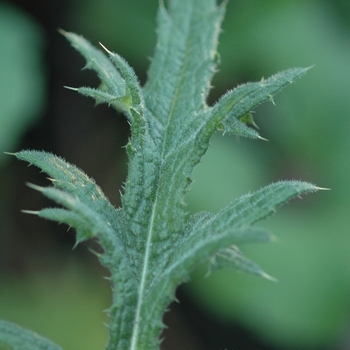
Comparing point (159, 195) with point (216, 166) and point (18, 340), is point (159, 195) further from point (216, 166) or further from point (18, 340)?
point (216, 166)

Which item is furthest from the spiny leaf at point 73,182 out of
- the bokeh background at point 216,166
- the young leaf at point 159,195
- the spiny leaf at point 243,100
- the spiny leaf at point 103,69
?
the bokeh background at point 216,166

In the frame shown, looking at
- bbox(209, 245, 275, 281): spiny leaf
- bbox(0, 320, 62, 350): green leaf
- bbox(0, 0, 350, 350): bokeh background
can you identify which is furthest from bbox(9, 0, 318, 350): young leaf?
bbox(0, 0, 350, 350): bokeh background

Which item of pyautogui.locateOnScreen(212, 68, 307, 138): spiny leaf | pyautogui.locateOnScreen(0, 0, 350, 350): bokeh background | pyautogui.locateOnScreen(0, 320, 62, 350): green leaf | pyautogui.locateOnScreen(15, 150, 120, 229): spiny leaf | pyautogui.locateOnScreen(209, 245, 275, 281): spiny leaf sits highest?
pyautogui.locateOnScreen(0, 0, 350, 350): bokeh background

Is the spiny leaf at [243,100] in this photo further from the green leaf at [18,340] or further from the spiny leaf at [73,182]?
the green leaf at [18,340]

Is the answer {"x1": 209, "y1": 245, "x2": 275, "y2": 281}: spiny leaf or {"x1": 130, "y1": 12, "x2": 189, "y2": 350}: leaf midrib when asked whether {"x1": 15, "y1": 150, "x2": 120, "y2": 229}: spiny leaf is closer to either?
{"x1": 130, "y1": 12, "x2": 189, "y2": 350}: leaf midrib

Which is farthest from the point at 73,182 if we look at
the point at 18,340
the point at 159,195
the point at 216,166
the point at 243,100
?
the point at 216,166
